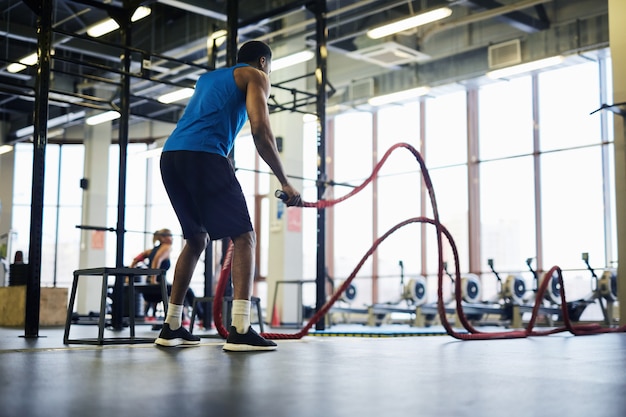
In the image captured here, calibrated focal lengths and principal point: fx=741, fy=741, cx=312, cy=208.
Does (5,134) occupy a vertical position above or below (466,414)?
above

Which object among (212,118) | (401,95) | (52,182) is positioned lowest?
(212,118)

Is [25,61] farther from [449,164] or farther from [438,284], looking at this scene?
[438,284]

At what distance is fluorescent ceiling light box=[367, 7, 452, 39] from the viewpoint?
28.3 feet

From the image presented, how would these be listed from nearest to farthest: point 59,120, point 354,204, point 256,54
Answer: point 256,54 < point 59,120 < point 354,204

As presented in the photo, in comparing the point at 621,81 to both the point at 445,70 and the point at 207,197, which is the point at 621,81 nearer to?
the point at 207,197

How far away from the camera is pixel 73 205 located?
1697 centimetres

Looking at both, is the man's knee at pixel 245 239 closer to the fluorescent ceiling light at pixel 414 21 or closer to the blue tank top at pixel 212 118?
the blue tank top at pixel 212 118

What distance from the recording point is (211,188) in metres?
3.44

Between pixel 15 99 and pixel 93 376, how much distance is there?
15.1 metres

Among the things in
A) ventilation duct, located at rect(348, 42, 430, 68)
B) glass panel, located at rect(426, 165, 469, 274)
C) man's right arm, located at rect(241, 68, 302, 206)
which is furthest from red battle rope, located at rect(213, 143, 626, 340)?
glass panel, located at rect(426, 165, 469, 274)

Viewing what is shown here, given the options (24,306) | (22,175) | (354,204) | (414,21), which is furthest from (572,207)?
(22,175)

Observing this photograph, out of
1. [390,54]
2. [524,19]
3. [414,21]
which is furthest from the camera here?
[390,54]

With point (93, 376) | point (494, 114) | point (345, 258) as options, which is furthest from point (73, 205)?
point (93, 376)

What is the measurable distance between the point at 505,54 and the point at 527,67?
456mm
